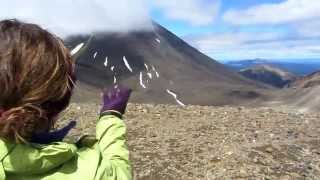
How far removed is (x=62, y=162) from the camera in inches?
114

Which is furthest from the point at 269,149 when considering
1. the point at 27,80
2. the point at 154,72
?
the point at 154,72

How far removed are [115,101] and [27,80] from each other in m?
0.64

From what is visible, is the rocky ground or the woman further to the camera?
the rocky ground

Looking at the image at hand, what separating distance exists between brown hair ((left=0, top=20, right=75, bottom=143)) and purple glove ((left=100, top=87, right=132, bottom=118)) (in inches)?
17.8

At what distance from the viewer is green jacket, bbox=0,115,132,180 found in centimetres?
282

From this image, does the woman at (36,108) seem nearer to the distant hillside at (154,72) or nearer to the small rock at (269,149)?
the small rock at (269,149)

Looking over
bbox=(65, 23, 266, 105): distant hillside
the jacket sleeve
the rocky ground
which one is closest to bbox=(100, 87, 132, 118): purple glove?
the jacket sleeve

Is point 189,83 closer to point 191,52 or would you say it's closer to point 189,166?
point 191,52

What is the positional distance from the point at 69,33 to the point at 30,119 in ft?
547

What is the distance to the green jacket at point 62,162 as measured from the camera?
2824mm

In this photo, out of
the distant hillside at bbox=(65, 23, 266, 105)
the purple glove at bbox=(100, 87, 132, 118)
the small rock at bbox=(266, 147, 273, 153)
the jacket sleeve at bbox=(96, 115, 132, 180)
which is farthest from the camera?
the distant hillside at bbox=(65, 23, 266, 105)

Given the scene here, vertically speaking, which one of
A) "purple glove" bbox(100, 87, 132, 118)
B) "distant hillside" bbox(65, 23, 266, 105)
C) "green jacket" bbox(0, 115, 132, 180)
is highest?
"purple glove" bbox(100, 87, 132, 118)

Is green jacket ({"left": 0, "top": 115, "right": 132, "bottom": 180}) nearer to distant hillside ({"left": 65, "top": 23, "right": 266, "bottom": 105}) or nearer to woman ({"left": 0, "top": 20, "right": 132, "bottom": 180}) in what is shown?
woman ({"left": 0, "top": 20, "right": 132, "bottom": 180})

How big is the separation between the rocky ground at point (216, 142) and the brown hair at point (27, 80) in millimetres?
9374
